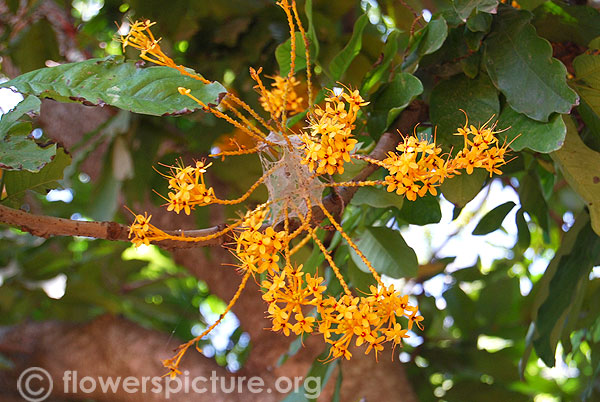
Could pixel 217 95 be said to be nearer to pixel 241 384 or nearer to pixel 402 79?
pixel 402 79

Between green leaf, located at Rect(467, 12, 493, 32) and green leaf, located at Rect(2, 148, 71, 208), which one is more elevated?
green leaf, located at Rect(467, 12, 493, 32)

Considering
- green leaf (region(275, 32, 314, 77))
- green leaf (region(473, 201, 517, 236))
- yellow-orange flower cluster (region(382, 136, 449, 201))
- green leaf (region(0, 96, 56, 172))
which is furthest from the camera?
green leaf (region(473, 201, 517, 236))

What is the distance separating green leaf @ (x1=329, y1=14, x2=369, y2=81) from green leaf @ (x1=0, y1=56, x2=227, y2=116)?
0.95ft

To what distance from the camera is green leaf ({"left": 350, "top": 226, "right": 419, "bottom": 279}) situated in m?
0.92

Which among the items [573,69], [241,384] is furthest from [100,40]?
[573,69]

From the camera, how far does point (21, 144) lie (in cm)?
73

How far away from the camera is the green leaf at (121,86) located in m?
0.69

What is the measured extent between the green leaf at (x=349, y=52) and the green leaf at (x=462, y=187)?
0.25 meters

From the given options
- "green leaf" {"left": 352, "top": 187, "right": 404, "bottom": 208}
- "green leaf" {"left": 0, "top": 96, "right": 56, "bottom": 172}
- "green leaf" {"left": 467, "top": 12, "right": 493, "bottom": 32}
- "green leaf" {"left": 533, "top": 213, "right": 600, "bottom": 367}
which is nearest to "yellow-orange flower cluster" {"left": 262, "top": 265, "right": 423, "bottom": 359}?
→ "green leaf" {"left": 352, "top": 187, "right": 404, "bottom": 208}

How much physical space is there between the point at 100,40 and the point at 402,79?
1.22 metres

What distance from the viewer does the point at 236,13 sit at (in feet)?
4.95

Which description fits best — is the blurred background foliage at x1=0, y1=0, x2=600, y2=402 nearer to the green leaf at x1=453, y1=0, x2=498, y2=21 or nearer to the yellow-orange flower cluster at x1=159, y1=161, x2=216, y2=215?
the green leaf at x1=453, y1=0, x2=498, y2=21

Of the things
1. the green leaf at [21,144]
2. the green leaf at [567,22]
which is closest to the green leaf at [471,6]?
the green leaf at [567,22]

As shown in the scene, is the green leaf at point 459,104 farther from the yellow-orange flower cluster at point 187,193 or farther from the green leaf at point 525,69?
the yellow-orange flower cluster at point 187,193
